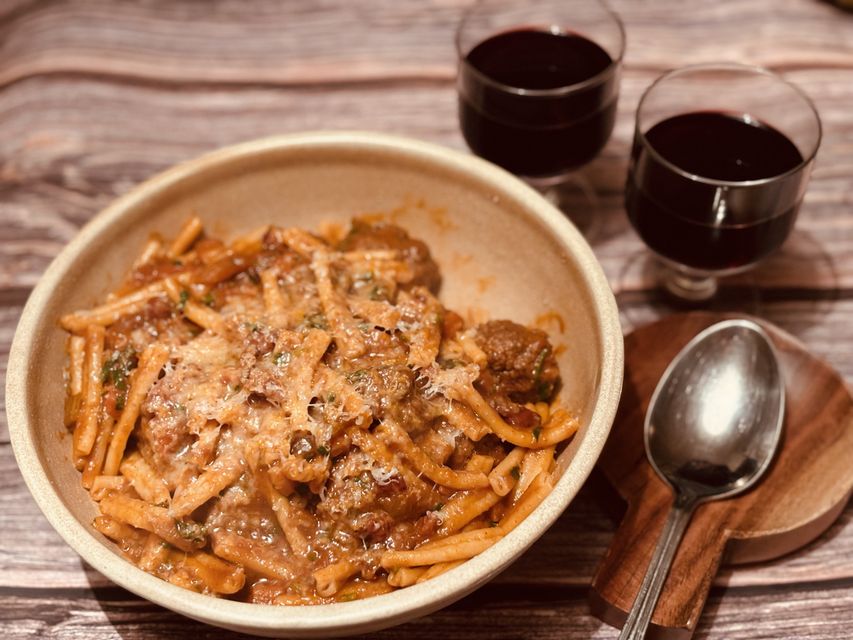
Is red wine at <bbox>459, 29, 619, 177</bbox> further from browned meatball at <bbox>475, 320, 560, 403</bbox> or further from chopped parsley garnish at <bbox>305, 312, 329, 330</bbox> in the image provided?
chopped parsley garnish at <bbox>305, 312, 329, 330</bbox>

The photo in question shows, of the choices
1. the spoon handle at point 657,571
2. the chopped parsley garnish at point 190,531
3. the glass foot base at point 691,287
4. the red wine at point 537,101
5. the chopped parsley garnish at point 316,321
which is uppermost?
the red wine at point 537,101

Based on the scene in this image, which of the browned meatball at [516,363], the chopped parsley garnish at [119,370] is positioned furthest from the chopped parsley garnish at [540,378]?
the chopped parsley garnish at [119,370]

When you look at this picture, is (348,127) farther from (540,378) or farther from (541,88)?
(540,378)

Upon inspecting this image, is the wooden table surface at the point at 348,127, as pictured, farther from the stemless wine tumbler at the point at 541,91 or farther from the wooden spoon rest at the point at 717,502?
the stemless wine tumbler at the point at 541,91

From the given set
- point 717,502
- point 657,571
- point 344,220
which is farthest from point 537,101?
point 657,571

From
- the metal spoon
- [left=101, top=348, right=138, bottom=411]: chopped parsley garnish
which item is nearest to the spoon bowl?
the metal spoon

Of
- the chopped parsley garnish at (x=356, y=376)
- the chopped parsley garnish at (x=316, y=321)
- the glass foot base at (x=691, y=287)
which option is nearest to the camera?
the chopped parsley garnish at (x=356, y=376)

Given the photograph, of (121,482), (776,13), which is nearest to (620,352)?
(121,482)
